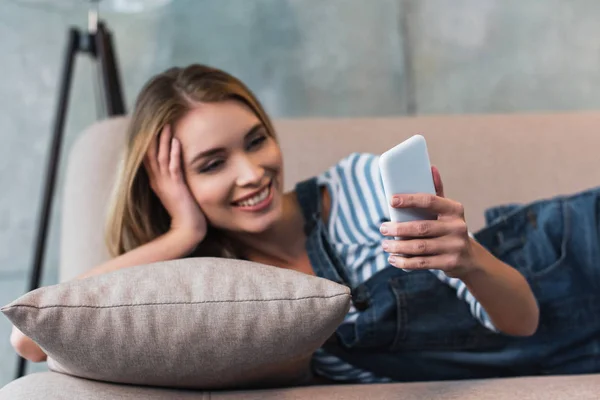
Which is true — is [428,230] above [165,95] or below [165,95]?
below

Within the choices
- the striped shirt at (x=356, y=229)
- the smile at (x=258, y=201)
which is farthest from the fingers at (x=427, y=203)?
the smile at (x=258, y=201)

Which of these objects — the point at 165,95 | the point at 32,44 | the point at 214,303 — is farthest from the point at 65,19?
the point at 214,303

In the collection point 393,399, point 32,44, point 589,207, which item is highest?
point 32,44

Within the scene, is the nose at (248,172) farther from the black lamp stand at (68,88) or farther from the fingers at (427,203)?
the black lamp stand at (68,88)

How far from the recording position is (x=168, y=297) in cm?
80

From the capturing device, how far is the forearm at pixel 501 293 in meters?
0.94

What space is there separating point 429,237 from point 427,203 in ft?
0.15

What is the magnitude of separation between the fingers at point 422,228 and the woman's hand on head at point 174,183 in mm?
514

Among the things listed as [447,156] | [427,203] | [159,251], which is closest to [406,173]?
[427,203]

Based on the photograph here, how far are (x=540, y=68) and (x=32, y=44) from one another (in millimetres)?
1480

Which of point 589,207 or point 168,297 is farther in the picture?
point 589,207

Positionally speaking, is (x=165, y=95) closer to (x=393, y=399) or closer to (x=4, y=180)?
(x=393, y=399)

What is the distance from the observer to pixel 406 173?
30.5 inches

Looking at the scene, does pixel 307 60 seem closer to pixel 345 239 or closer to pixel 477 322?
pixel 345 239
